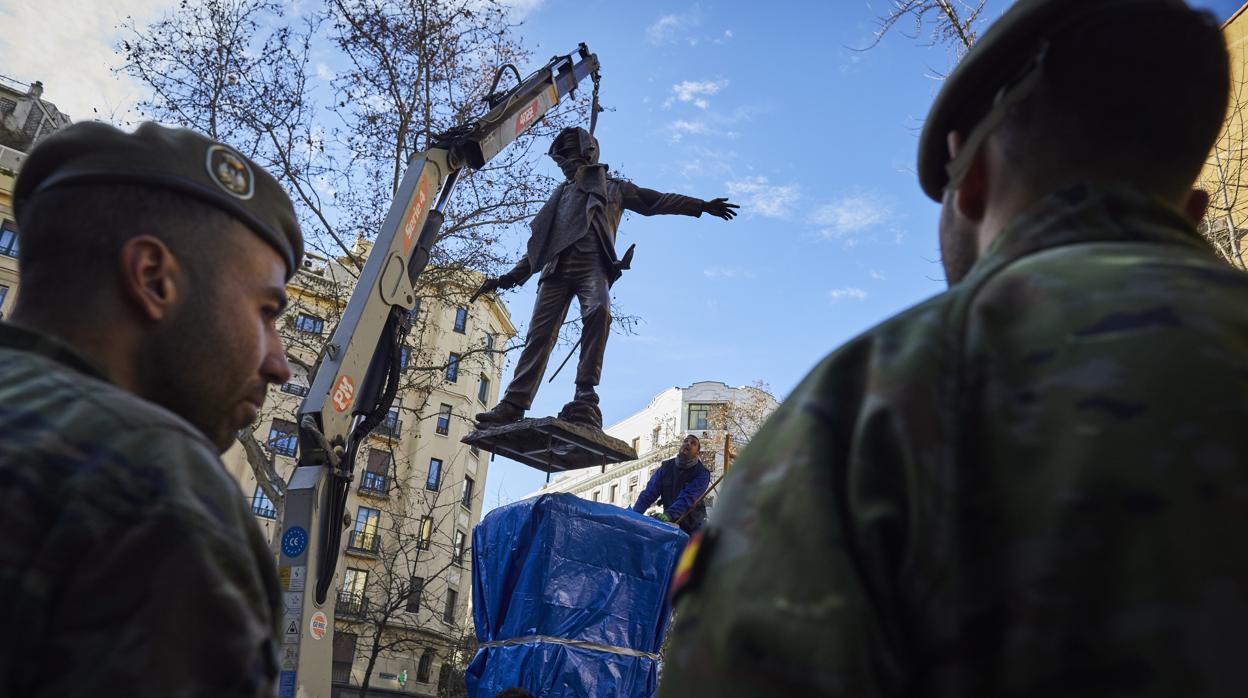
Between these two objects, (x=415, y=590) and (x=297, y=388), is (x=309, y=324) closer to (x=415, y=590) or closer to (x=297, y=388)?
(x=297, y=388)

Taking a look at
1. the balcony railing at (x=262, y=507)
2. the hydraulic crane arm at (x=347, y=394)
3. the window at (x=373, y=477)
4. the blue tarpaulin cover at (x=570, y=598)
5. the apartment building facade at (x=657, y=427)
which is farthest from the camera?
the apartment building facade at (x=657, y=427)

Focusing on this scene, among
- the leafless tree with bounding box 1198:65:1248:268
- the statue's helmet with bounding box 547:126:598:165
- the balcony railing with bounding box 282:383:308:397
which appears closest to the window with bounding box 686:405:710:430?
the balcony railing with bounding box 282:383:308:397

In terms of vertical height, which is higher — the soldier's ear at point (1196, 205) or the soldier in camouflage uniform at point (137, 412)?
the soldier's ear at point (1196, 205)

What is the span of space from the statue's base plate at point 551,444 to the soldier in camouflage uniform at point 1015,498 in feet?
18.3

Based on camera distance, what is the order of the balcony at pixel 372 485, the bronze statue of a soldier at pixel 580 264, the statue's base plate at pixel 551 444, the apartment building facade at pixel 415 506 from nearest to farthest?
1. the statue's base plate at pixel 551 444
2. the bronze statue of a soldier at pixel 580 264
3. the apartment building facade at pixel 415 506
4. the balcony at pixel 372 485

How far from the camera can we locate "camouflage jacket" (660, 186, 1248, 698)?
2.75 ft

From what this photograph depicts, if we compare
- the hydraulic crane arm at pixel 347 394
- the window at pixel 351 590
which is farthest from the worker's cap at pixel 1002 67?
the window at pixel 351 590

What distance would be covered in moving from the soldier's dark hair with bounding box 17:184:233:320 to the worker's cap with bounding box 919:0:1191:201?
1.28 metres

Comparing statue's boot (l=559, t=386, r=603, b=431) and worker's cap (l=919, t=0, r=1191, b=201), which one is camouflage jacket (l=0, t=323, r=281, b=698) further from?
statue's boot (l=559, t=386, r=603, b=431)

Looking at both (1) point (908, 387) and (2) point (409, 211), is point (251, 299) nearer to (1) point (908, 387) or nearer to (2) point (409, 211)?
(1) point (908, 387)

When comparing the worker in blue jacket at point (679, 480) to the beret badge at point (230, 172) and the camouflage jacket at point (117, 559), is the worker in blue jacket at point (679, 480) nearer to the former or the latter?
the beret badge at point (230, 172)

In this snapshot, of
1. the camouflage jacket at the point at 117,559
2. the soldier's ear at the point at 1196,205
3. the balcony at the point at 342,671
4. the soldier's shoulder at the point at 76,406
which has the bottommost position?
the balcony at the point at 342,671

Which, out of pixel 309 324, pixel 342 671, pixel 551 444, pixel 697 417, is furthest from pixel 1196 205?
pixel 697 417

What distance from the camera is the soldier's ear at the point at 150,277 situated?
4.91 feet
